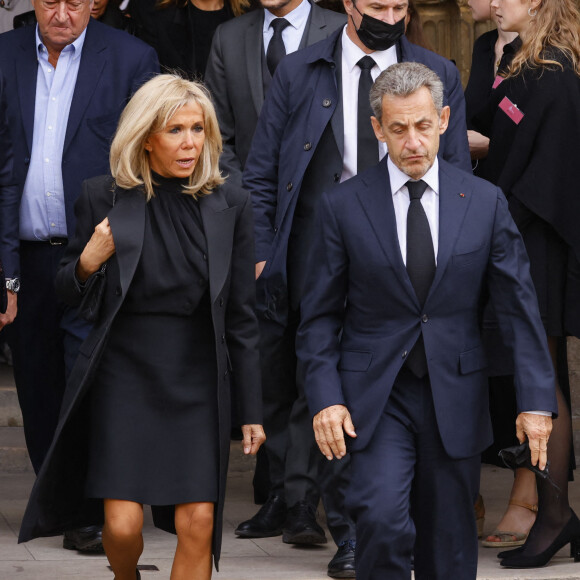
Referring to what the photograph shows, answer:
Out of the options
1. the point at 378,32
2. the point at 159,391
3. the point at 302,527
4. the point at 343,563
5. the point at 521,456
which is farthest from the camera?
the point at 302,527

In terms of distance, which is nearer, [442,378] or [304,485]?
[442,378]

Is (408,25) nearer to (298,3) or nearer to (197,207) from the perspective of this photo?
(298,3)

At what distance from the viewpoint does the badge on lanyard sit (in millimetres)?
6004

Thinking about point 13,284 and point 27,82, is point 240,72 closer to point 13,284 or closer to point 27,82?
point 27,82

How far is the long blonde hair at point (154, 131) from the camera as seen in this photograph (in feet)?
16.4

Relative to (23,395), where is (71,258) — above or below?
above

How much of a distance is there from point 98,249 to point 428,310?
3.68 ft

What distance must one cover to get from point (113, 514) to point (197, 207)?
107 cm

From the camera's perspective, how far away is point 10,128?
242 inches

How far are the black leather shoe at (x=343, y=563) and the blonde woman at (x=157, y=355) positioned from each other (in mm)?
843

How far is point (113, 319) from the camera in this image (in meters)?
4.95

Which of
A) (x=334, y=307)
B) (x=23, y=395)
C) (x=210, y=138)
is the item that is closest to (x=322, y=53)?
(x=210, y=138)

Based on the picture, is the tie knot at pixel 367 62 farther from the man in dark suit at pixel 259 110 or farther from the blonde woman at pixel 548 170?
the blonde woman at pixel 548 170

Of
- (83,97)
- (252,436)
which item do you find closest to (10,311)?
(83,97)
